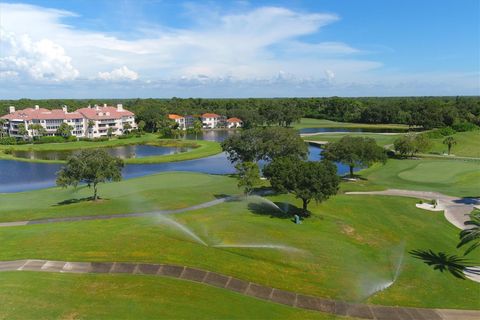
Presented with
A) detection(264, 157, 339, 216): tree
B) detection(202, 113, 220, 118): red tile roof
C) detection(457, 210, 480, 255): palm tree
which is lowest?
detection(457, 210, 480, 255): palm tree

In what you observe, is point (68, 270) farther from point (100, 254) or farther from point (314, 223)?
point (314, 223)

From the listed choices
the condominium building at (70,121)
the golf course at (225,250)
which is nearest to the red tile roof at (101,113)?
the condominium building at (70,121)

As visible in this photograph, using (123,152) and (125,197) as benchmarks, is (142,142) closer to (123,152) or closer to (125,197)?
(123,152)

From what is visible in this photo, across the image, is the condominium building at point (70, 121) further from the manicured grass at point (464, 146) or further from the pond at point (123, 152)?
the manicured grass at point (464, 146)

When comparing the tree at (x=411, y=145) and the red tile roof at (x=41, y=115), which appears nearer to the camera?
the tree at (x=411, y=145)

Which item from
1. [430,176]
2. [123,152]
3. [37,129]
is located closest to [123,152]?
[123,152]

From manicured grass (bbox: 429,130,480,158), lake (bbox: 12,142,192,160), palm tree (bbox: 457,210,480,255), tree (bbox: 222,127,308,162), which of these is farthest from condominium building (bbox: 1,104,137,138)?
palm tree (bbox: 457,210,480,255)

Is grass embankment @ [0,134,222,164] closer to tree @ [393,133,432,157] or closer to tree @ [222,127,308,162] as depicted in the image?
tree @ [222,127,308,162]

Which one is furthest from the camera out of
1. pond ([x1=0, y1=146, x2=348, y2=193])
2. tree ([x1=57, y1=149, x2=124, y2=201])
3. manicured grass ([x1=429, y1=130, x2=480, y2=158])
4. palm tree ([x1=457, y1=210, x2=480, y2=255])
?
manicured grass ([x1=429, y1=130, x2=480, y2=158])
